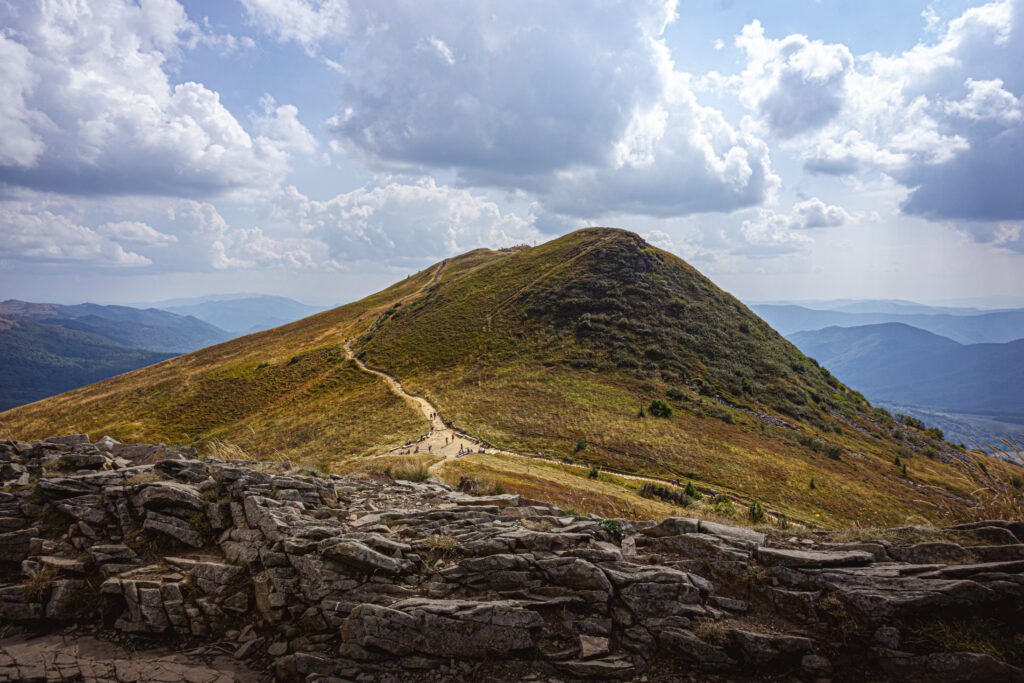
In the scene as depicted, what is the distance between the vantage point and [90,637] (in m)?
9.09

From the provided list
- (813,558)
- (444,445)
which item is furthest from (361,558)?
(444,445)

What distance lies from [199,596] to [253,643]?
71.7 inches

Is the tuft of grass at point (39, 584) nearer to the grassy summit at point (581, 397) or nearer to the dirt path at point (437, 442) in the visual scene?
the grassy summit at point (581, 397)

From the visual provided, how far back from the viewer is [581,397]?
43562 millimetres

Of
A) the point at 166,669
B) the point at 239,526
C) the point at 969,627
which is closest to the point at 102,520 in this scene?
the point at 239,526

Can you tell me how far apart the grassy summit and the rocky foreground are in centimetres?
442

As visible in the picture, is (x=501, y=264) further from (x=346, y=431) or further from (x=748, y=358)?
(x=346, y=431)

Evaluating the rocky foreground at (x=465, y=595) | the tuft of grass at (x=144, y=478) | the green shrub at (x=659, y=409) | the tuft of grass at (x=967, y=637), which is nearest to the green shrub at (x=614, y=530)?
the rocky foreground at (x=465, y=595)

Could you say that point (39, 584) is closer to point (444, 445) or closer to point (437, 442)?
point (444, 445)

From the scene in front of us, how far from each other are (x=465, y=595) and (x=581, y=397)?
35.7 metres

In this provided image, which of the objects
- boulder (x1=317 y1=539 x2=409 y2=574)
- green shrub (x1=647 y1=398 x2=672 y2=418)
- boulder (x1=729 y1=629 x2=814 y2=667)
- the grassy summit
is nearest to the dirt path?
the grassy summit

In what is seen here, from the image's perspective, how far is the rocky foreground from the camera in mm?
7223

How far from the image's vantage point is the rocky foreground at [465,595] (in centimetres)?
722

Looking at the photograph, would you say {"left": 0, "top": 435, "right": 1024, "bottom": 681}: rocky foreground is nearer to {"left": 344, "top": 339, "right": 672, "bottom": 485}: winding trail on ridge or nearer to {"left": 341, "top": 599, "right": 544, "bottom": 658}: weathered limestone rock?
{"left": 341, "top": 599, "right": 544, "bottom": 658}: weathered limestone rock
